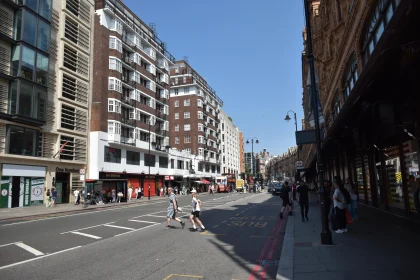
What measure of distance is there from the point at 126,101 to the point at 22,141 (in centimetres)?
1864

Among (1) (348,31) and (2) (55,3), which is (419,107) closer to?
(1) (348,31)

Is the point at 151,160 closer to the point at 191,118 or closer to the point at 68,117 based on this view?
the point at 68,117

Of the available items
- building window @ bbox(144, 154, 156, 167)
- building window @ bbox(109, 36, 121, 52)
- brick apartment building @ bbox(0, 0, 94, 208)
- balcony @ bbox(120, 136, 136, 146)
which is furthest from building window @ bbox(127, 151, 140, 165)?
building window @ bbox(109, 36, 121, 52)

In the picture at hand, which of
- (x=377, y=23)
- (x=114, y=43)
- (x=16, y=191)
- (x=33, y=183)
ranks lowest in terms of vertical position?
A: (x=16, y=191)

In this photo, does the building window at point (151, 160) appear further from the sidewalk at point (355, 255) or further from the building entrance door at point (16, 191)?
the sidewalk at point (355, 255)

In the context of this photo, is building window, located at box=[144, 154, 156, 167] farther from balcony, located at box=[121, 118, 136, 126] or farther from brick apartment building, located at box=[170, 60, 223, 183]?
brick apartment building, located at box=[170, 60, 223, 183]

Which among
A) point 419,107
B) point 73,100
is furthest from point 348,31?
point 73,100

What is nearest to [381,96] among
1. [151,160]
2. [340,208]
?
[340,208]

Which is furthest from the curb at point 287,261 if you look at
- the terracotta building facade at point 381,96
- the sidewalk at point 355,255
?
the terracotta building facade at point 381,96

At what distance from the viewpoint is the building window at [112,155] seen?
41.5 meters

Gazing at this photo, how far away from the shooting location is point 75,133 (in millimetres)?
36688

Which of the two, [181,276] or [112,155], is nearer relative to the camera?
[181,276]

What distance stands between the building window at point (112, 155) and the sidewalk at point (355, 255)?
34.5m

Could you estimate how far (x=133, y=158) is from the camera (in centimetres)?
4797
